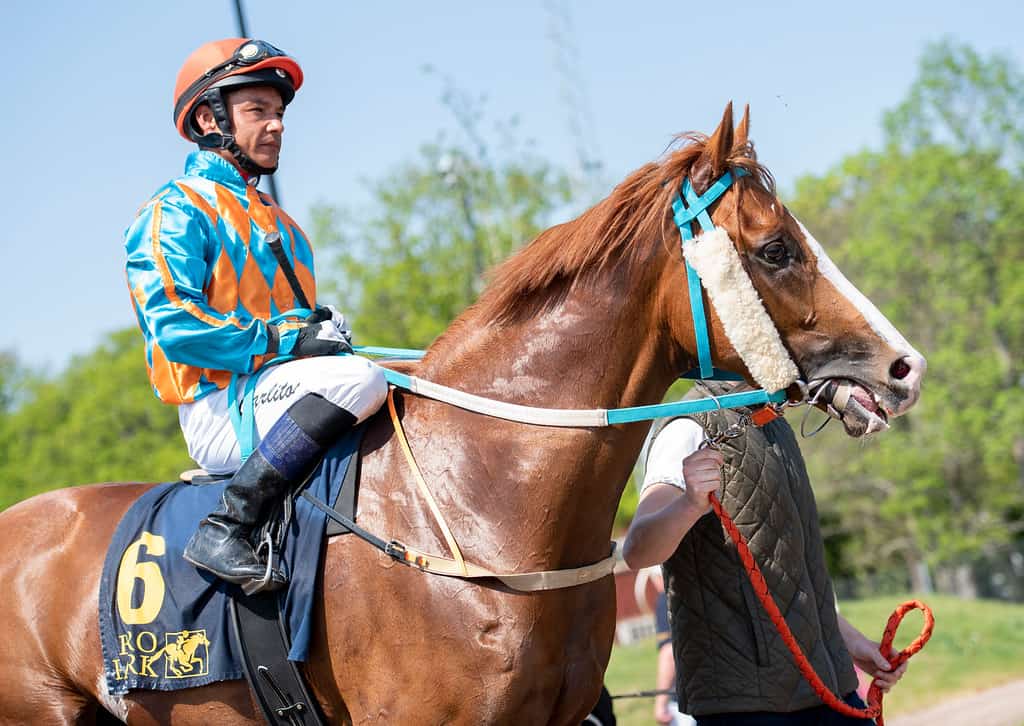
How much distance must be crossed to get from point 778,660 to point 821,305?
1.32 metres

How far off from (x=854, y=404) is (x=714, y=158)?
32.9 inches

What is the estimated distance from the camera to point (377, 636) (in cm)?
310

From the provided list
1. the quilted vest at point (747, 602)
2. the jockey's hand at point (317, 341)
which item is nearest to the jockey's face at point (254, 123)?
the jockey's hand at point (317, 341)

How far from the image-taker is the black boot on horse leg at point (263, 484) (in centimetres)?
317

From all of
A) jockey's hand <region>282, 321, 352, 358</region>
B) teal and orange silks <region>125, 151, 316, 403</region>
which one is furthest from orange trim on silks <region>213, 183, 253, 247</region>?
jockey's hand <region>282, 321, 352, 358</region>

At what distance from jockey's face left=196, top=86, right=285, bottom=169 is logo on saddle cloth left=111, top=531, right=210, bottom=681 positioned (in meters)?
1.39

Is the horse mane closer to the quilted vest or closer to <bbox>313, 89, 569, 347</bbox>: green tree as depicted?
the quilted vest

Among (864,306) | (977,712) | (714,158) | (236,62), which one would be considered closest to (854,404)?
(864,306)

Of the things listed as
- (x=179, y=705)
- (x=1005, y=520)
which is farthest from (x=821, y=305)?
(x=1005, y=520)

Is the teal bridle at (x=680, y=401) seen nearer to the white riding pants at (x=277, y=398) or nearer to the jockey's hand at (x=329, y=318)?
the white riding pants at (x=277, y=398)

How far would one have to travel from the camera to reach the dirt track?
9961 millimetres

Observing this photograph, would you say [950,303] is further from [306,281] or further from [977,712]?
[306,281]

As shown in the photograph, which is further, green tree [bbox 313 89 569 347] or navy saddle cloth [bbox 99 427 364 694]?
green tree [bbox 313 89 569 347]

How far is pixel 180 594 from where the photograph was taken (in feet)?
Answer: 11.1
